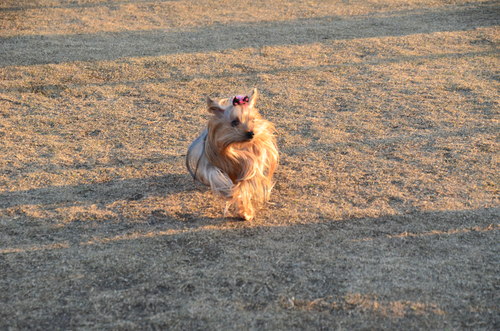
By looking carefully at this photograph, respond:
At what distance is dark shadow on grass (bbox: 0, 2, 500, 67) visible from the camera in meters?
8.20

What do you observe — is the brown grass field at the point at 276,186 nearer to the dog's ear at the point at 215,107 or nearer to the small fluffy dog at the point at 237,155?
the small fluffy dog at the point at 237,155

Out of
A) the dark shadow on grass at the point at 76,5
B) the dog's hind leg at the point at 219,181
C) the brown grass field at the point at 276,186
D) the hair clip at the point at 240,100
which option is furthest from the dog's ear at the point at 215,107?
the dark shadow on grass at the point at 76,5

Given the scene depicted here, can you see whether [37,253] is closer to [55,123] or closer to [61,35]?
[55,123]

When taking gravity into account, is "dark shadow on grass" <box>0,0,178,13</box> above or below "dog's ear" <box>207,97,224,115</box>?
above

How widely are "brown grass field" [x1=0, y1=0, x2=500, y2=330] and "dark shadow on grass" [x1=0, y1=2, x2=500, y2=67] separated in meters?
0.05

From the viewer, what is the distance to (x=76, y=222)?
436 cm

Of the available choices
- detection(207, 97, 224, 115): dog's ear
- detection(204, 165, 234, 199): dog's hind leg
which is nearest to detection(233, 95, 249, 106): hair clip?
detection(207, 97, 224, 115): dog's ear

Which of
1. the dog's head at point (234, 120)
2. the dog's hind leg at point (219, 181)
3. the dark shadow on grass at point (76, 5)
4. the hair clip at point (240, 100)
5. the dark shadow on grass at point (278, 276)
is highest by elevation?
the dark shadow on grass at point (76, 5)

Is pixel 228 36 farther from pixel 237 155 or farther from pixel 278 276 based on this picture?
pixel 278 276

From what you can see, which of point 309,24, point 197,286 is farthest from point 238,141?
point 309,24

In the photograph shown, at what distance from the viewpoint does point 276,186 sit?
4.90 m

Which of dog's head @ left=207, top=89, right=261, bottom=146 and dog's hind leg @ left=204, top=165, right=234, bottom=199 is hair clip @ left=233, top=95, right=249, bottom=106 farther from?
dog's hind leg @ left=204, top=165, right=234, bottom=199

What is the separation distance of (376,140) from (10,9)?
7.72 metres

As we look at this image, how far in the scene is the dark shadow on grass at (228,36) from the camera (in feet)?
26.9
